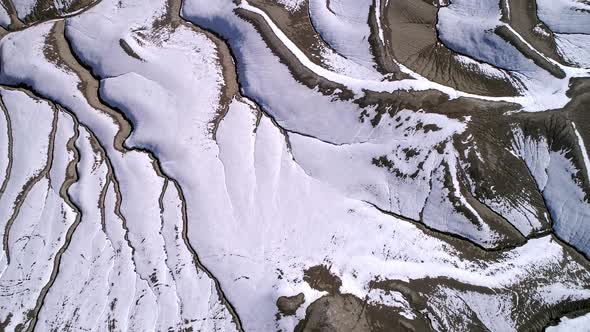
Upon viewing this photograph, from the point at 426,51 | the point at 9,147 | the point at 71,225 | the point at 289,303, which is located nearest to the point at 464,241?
the point at 289,303

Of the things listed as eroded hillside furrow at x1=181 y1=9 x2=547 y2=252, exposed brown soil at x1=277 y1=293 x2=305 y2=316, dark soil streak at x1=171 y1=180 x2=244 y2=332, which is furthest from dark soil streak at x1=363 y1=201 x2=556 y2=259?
dark soil streak at x1=171 y1=180 x2=244 y2=332

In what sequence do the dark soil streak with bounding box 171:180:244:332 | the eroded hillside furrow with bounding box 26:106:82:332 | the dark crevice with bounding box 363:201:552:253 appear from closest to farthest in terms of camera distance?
the dark soil streak with bounding box 171:180:244:332
the eroded hillside furrow with bounding box 26:106:82:332
the dark crevice with bounding box 363:201:552:253

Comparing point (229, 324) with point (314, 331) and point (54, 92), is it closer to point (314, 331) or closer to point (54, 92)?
point (314, 331)

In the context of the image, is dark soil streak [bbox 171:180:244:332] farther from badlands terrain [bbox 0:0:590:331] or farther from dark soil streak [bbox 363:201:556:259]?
dark soil streak [bbox 363:201:556:259]

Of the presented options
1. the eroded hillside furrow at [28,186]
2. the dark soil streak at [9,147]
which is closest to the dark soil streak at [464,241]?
the eroded hillside furrow at [28,186]

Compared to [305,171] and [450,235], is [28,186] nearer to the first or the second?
[305,171]

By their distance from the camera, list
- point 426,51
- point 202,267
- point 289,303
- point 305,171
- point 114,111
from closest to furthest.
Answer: point 289,303 < point 202,267 < point 305,171 < point 114,111 < point 426,51

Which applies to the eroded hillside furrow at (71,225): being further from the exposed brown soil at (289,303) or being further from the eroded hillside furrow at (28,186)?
the exposed brown soil at (289,303)

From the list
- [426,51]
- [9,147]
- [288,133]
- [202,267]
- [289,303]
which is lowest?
[202,267]

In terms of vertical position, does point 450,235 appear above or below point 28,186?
above
